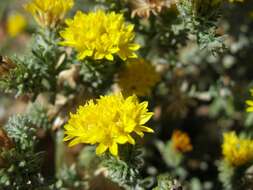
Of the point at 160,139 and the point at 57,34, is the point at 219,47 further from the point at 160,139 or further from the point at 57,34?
the point at 160,139

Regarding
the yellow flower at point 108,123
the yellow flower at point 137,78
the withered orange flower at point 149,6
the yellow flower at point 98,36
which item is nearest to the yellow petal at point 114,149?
the yellow flower at point 108,123

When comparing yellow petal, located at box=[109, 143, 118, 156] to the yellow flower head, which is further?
the yellow flower head

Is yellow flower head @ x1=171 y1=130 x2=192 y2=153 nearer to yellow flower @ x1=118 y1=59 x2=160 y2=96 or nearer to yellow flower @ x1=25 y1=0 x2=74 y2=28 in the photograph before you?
yellow flower @ x1=118 y1=59 x2=160 y2=96

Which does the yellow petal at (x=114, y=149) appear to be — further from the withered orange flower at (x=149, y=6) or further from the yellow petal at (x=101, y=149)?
the withered orange flower at (x=149, y=6)

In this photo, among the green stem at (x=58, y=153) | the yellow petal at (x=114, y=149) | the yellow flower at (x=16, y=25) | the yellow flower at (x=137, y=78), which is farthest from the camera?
the yellow flower at (x=16, y=25)

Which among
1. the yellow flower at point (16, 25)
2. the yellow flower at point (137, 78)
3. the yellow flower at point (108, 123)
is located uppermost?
the yellow flower at point (108, 123)

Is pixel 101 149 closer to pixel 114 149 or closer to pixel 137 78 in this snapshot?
pixel 114 149

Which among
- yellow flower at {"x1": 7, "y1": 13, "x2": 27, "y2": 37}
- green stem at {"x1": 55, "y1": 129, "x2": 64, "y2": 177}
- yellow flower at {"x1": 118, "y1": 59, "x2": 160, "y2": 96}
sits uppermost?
yellow flower at {"x1": 118, "y1": 59, "x2": 160, "y2": 96}

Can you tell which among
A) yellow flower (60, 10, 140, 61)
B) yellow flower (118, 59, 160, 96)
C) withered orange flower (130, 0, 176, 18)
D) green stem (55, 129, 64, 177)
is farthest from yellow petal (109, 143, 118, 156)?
green stem (55, 129, 64, 177)
